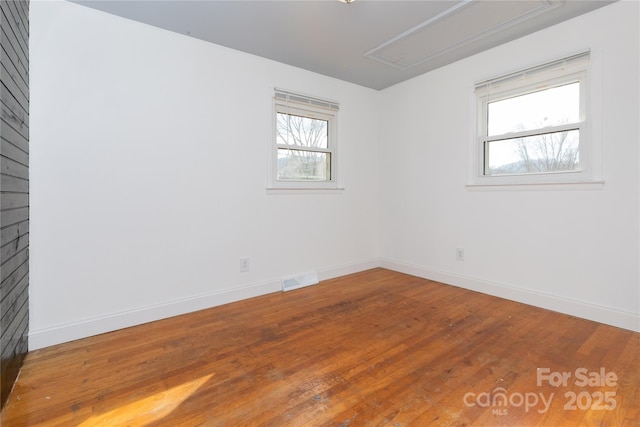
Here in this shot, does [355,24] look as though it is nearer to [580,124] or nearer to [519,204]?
[580,124]

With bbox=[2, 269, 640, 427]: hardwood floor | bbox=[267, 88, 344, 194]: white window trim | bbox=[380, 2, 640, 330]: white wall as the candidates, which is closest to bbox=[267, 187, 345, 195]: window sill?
bbox=[267, 88, 344, 194]: white window trim

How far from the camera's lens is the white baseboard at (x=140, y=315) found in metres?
2.15

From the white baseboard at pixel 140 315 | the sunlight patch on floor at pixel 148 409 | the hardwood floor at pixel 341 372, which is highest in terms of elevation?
the white baseboard at pixel 140 315

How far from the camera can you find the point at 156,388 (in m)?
1.67

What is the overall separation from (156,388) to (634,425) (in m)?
2.33

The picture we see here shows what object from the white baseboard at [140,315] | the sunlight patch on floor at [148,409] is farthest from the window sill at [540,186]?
the sunlight patch on floor at [148,409]

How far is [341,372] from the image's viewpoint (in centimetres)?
180

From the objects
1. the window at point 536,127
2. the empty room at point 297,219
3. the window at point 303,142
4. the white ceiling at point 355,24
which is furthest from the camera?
the window at point 303,142

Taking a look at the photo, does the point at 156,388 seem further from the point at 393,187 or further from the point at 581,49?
the point at 581,49

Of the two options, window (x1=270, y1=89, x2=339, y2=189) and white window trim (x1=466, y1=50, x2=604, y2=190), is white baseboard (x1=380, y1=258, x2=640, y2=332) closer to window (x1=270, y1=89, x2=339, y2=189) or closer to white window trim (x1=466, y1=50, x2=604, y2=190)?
white window trim (x1=466, y1=50, x2=604, y2=190)

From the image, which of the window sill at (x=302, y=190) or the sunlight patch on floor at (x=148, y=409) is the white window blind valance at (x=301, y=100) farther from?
the sunlight patch on floor at (x=148, y=409)

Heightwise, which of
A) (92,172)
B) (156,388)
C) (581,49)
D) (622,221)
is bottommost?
(156,388)

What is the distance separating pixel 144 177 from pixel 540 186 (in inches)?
136

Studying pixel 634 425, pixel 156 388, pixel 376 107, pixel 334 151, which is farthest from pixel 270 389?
pixel 376 107
